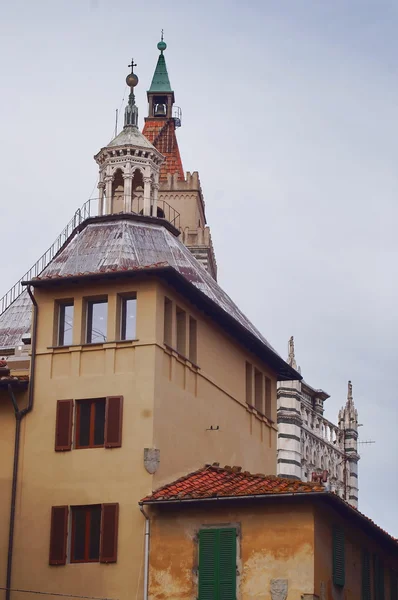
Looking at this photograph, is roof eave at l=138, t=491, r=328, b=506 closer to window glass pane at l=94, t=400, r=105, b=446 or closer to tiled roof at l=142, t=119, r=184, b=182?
window glass pane at l=94, t=400, r=105, b=446

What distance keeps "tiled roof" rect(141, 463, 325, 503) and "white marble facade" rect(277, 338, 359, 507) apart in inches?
1208

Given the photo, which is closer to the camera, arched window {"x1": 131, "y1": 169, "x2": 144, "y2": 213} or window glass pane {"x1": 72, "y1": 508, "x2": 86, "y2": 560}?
window glass pane {"x1": 72, "y1": 508, "x2": 86, "y2": 560}

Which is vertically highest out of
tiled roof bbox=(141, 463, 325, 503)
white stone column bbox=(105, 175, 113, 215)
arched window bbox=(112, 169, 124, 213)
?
arched window bbox=(112, 169, 124, 213)

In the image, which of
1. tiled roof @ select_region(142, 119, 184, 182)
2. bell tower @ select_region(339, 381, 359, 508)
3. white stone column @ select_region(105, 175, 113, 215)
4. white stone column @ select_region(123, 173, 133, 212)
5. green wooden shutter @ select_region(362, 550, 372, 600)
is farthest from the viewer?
tiled roof @ select_region(142, 119, 184, 182)

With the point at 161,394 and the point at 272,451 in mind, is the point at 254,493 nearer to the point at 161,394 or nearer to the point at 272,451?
the point at 161,394

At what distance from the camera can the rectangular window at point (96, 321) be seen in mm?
42781

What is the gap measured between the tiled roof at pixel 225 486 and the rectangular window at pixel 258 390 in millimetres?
7479

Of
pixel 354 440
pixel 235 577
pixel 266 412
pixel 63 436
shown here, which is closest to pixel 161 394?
pixel 63 436

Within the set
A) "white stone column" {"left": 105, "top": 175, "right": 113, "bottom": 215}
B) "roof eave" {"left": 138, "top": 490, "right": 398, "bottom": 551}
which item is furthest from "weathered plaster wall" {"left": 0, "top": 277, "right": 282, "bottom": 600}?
"white stone column" {"left": 105, "top": 175, "right": 113, "bottom": 215}

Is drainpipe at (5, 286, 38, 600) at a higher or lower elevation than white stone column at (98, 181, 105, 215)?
lower

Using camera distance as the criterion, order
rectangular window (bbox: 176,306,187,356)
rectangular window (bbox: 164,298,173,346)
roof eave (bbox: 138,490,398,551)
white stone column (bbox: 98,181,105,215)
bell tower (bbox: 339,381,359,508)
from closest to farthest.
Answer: roof eave (bbox: 138,490,398,551), rectangular window (bbox: 164,298,173,346), rectangular window (bbox: 176,306,187,356), white stone column (bbox: 98,181,105,215), bell tower (bbox: 339,381,359,508)

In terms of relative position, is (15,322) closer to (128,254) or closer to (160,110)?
(128,254)

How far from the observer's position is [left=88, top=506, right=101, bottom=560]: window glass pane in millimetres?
40656

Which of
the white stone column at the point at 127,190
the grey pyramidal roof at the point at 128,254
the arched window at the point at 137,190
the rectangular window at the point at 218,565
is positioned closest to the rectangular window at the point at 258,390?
the grey pyramidal roof at the point at 128,254
